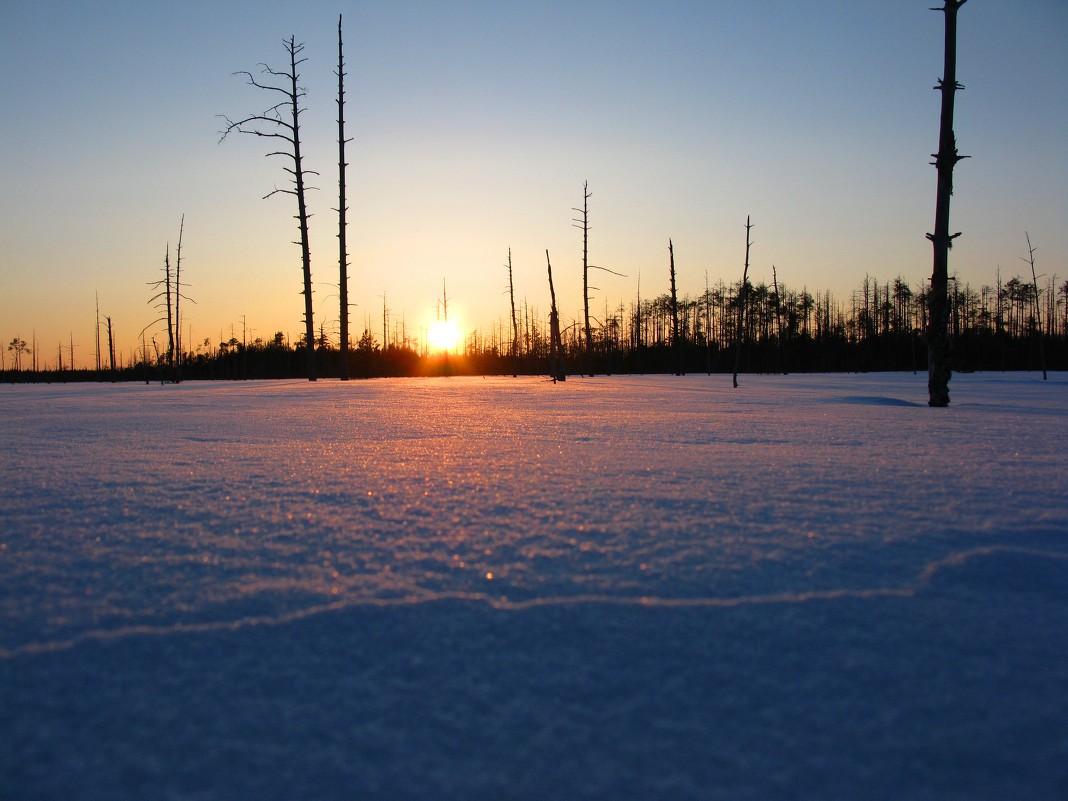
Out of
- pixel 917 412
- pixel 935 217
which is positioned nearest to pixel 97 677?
pixel 917 412

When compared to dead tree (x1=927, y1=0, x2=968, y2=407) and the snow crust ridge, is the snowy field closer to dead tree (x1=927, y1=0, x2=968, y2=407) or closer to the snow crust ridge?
the snow crust ridge

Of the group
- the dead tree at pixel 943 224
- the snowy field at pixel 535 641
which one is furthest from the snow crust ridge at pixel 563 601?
the dead tree at pixel 943 224

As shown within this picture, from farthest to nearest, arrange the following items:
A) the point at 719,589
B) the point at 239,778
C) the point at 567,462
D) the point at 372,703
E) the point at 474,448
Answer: the point at 474,448 < the point at 567,462 < the point at 719,589 < the point at 372,703 < the point at 239,778

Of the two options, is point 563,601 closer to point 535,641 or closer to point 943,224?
point 535,641

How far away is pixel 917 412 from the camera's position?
5.73m

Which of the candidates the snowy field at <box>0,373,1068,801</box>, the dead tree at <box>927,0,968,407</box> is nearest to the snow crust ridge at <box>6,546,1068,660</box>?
the snowy field at <box>0,373,1068,801</box>

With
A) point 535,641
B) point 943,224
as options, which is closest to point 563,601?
point 535,641

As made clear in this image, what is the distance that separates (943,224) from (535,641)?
752 cm

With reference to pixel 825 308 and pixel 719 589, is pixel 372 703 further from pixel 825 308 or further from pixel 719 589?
pixel 825 308

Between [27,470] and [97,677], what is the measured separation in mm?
2111

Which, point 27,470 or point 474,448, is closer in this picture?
point 27,470

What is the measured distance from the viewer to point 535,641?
985mm

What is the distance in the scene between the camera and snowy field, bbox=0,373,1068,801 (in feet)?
2.41

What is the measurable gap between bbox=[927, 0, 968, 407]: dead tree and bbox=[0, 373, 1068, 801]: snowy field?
531 centimetres
